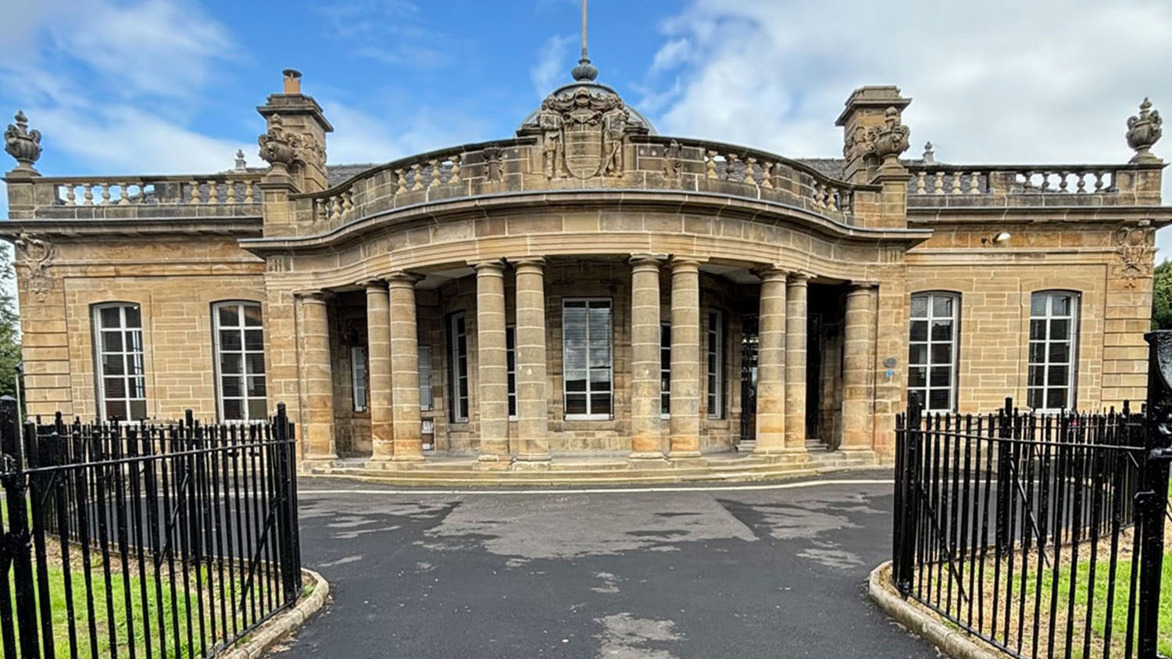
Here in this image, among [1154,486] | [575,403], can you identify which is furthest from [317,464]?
[1154,486]

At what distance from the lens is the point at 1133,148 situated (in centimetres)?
1232

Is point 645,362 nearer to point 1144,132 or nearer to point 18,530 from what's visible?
point 18,530

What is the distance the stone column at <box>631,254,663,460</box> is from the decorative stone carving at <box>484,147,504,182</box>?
103 inches

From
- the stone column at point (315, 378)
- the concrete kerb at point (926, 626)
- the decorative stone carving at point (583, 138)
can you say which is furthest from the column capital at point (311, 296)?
the concrete kerb at point (926, 626)

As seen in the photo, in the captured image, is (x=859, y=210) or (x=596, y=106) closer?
(x=596, y=106)

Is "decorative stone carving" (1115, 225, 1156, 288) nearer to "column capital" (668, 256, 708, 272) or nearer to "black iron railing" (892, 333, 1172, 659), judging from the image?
"black iron railing" (892, 333, 1172, 659)

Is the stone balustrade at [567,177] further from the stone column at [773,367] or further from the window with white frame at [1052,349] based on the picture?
the window with white frame at [1052,349]

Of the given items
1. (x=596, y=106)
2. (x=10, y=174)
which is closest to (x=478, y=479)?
(x=596, y=106)

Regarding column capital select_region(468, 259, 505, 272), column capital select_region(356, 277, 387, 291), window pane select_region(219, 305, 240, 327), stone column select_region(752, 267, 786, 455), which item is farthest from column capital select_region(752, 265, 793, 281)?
window pane select_region(219, 305, 240, 327)

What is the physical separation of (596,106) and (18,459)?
8348 mm

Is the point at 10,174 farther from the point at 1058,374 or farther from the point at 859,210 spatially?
the point at 1058,374

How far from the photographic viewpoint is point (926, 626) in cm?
388

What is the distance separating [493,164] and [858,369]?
7.83m

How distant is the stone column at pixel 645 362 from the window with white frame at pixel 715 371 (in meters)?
3.53
